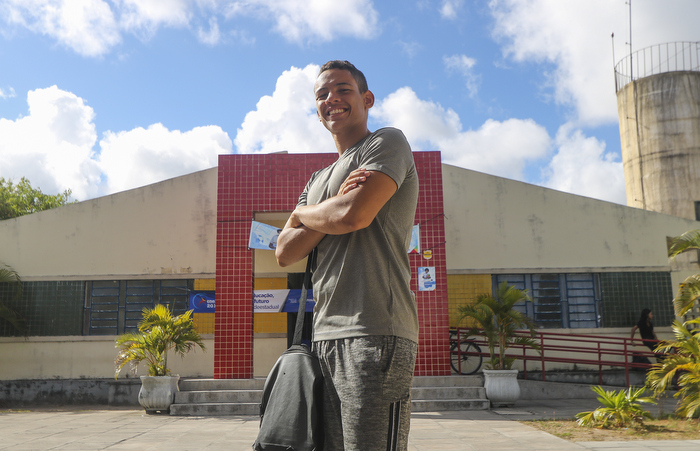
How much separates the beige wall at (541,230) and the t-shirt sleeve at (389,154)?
37.7ft

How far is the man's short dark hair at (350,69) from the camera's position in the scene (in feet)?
5.94

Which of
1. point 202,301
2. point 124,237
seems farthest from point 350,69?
point 124,237

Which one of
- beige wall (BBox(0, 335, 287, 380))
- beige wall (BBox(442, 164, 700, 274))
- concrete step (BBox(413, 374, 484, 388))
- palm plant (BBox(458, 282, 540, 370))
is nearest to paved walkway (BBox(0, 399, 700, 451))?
concrete step (BBox(413, 374, 484, 388))

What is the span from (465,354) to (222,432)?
6469mm

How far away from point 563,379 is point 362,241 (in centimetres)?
1202

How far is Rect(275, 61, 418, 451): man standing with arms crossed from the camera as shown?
1433mm

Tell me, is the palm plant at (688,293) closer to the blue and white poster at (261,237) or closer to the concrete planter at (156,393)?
the blue and white poster at (261,237)

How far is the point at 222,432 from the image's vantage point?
714cm

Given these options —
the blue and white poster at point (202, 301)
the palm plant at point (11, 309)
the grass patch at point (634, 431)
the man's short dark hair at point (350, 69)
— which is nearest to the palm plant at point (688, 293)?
the grass patch at point (634, 431)

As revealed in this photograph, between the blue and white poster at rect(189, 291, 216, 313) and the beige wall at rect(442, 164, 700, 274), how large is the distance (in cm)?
549

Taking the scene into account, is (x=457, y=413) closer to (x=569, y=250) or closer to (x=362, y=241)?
(x=569, y=250)

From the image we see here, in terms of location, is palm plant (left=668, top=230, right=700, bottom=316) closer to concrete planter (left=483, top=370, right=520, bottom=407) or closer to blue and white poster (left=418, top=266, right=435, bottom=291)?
concrete planter (left=483, top=370, right=520, bottom=407)

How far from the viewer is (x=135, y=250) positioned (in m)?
12.8

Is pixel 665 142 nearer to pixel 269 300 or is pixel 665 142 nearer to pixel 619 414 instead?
pixel 619 414
